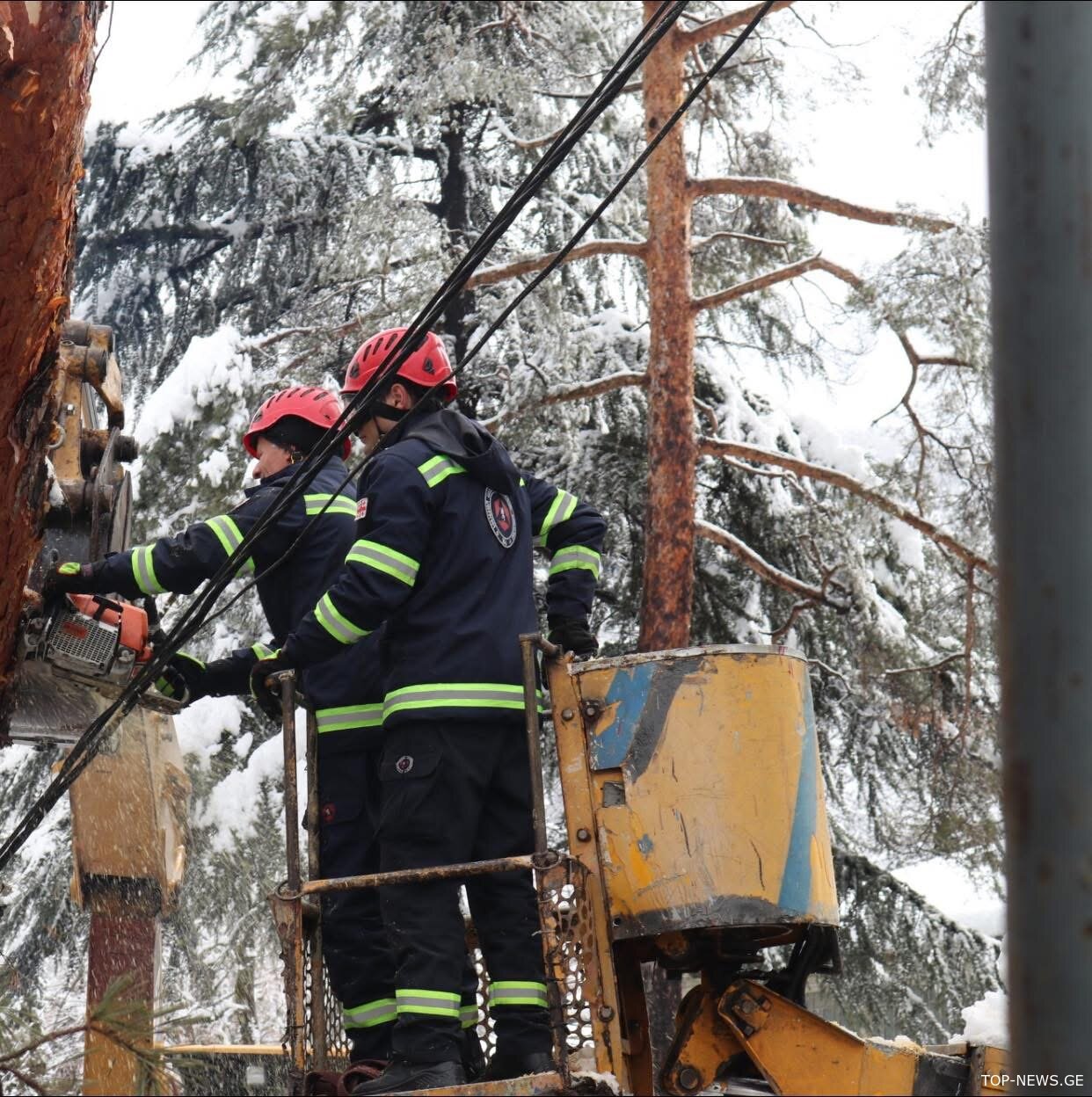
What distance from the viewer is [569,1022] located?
3799 mm

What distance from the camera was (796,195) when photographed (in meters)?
9.82

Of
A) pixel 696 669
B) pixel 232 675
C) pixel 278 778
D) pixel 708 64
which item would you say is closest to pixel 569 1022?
pixel 696 669

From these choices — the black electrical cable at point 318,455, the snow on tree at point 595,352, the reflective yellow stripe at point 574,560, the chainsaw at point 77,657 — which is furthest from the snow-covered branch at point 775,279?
the chainsaw at point 77,657

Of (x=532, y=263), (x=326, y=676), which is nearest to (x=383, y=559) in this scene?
(x=326, y=676)

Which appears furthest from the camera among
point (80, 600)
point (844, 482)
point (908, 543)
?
point (908, 543)

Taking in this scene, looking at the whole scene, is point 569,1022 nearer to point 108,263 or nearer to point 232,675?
point 232,675

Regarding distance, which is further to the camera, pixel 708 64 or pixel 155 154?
pixel 155 154

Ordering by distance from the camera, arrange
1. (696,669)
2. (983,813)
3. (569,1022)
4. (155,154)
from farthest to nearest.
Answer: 1. (155,154)
2. (983,813)
3. (696,669)
4. (569,1022)

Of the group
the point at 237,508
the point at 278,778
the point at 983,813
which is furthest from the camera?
the point at 983,813

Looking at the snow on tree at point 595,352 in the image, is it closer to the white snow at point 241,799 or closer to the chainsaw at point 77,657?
the white snow at point 241,799

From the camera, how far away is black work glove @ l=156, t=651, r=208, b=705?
499 cm

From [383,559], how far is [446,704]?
43 centimetres

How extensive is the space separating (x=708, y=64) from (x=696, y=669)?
24.5 feet

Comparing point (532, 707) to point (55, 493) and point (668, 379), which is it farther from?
point (668, 379)
